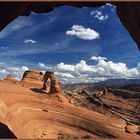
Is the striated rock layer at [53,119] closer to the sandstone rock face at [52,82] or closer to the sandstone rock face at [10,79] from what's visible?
the sandstone rock face at [52,82]

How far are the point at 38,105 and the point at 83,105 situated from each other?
10571mm

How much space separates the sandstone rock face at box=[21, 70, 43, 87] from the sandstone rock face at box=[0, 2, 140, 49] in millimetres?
45436

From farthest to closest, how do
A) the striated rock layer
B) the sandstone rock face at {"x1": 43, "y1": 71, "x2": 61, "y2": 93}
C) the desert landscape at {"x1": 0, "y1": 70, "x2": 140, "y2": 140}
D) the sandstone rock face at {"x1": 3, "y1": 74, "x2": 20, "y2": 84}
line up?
the sandstone rock face at {"x1": 3, "y1": 74, "x2": 20, "y2": 84}, the sandstone rock face at {"x1": 43, "y1": 71, "x2": 61, "y2": 93}, the striated rock layer, the desert landscape at {"x1": 0, "y1": 70, "x2": 140, "y2": 140}

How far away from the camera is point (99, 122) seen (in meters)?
44.8

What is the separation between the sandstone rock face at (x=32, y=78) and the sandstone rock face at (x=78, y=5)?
149 ft

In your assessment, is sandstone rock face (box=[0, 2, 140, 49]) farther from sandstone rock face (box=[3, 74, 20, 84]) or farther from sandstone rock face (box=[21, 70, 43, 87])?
sandstone rock face (box=[21, 70, 43, 87])

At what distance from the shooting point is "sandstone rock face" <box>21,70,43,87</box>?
208ft

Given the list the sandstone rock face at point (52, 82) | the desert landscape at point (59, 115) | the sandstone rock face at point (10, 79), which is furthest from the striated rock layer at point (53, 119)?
the sandstone rock face at point (10, 79)

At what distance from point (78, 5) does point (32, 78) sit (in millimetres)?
48276

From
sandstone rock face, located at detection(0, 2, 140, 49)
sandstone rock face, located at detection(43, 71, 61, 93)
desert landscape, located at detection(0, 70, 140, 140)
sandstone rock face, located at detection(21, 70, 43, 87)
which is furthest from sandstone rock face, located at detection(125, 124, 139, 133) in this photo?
sandstone rock face, located at detection(0, 2, 140, 49)

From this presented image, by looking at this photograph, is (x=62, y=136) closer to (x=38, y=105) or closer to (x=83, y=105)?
(x=38, y=105)

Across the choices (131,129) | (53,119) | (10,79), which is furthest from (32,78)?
(131,129)

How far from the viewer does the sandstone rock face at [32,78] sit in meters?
63.4

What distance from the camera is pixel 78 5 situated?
711 inches
